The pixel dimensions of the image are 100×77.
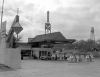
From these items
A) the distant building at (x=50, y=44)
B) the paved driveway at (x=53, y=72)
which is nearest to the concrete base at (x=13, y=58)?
the paved driveway at (x=53, y=72)

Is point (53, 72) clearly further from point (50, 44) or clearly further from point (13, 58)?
point (50, 44)

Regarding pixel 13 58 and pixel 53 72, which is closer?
pixel 53 72

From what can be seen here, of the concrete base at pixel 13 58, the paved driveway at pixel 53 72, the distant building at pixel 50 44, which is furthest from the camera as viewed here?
the distant building at pixel 50 44

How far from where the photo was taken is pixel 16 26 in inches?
662

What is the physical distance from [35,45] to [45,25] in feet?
22.3

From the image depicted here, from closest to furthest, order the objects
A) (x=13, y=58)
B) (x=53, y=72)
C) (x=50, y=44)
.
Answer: (x=53, y=72) → (x=13, y=58) → (x=50, y=44)

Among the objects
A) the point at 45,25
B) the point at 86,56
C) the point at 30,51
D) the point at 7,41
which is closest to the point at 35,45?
the point at 30,51

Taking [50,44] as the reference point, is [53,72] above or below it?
below

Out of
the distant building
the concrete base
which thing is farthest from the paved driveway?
the distant building

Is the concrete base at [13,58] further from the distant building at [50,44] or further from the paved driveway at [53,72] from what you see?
the distant building at [50,44]

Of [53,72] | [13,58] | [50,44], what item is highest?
[50,44]

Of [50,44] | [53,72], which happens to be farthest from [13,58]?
[50,44]

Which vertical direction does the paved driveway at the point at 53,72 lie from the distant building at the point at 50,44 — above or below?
below

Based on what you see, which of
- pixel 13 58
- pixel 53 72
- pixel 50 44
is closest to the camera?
pixel 53 72
